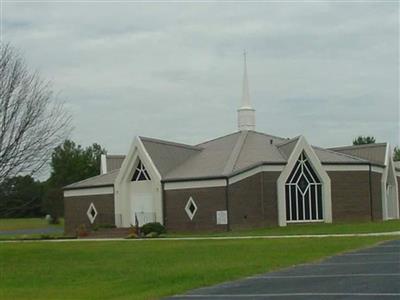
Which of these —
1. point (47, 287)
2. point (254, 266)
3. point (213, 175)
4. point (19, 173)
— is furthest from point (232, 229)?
point (47, 287)

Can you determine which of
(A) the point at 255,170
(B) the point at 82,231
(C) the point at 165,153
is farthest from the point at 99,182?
(A) the point at 255,170

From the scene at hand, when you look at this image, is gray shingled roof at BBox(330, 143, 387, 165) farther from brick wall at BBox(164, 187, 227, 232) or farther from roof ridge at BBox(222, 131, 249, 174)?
brick wall at BBox(164, 187, 227, 232)

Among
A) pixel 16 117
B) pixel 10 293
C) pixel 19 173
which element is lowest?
pixel 10 293

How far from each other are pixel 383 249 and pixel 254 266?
19.6ft

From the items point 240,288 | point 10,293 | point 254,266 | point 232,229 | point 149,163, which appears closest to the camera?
point 240,288

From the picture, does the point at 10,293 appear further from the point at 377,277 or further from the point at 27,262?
the point at 27,262

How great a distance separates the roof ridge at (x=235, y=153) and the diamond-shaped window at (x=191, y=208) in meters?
2.96

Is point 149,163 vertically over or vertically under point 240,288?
over

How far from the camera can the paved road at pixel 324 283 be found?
15852mm

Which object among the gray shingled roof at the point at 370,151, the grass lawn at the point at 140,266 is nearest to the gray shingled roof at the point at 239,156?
the gray shingled roof at the point at 370,151

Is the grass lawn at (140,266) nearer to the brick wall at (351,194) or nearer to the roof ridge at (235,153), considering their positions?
the roof ridge at (235,153)

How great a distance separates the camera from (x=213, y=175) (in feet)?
181

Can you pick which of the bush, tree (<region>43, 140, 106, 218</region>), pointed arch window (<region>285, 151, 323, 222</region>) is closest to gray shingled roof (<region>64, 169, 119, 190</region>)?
the bush

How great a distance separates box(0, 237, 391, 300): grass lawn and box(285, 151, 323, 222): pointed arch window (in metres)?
21.5
